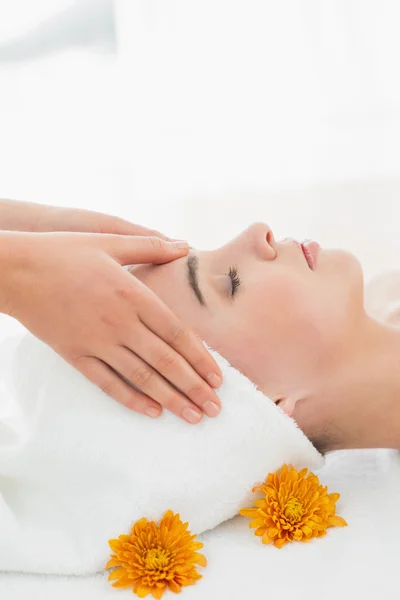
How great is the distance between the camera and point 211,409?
1.17 m

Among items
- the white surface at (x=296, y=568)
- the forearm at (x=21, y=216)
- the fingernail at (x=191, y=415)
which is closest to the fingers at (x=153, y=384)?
the fingernail at (x=191, y=415)

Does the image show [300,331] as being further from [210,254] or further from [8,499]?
[8,499]

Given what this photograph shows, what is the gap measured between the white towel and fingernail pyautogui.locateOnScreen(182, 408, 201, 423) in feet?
0.07

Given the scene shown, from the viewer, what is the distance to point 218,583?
1.10 m

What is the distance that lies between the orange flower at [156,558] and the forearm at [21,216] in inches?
26.9

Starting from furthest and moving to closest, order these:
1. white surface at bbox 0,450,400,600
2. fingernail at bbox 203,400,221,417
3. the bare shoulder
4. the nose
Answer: the bare shoulder < the nose < fingernail at bbox 203,400,221,417 < white surface at bbox 0,450,400,600

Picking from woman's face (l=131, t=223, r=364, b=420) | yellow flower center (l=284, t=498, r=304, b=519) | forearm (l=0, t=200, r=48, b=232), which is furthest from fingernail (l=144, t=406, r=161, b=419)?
forearm (l=0, t=200, r=48, b=232)

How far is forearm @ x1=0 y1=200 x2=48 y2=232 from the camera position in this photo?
60.6 inches

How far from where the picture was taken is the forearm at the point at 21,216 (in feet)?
5.05

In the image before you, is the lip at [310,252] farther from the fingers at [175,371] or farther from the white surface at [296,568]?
the white surface at [296,568]

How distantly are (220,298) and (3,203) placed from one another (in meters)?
0.59

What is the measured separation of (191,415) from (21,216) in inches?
25.1

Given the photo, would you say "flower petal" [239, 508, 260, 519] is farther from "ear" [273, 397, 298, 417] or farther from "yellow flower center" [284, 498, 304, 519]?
"ear" [273, 397, 298, 417]

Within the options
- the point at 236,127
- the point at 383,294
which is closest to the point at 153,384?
the point at 383,294
